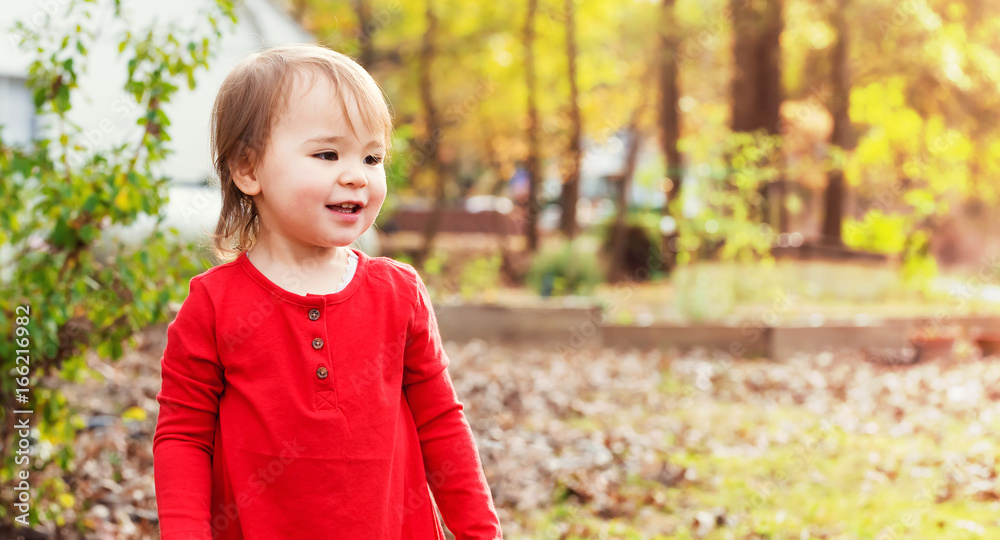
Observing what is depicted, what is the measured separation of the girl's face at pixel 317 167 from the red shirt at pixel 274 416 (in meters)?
0.13

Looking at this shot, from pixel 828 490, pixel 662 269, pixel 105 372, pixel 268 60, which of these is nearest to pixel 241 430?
pixel 268 60

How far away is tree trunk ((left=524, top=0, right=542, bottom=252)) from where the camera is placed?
15359 mm

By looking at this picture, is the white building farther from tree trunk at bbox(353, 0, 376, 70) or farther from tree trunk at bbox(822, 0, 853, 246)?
tree trunk at bbox(822, 0, 853, 246)

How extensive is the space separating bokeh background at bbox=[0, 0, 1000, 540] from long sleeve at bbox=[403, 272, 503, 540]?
23.6 inches

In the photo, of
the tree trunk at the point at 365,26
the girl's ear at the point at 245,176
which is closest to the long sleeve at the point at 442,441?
the girl's ear at the point at 245,176

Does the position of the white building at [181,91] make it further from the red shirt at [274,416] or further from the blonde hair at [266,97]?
the red shirt at [274,416]

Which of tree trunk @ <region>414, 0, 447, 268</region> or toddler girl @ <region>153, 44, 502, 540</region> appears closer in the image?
toddler girl @ <region>153, 44, 502, 540</region>

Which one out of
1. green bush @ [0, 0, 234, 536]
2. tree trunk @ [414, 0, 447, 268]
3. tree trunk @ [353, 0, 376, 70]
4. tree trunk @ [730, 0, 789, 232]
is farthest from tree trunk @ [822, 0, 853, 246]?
green bush @ [0, 0, 234, 536]

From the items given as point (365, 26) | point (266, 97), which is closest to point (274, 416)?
point (266, 97)

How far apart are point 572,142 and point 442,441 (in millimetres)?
14727

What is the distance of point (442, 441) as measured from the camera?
1870 millimetres

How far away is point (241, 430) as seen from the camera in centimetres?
169

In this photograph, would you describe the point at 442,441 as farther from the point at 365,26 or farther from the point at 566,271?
the point at 365,26

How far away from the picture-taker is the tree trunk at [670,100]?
510 inches
